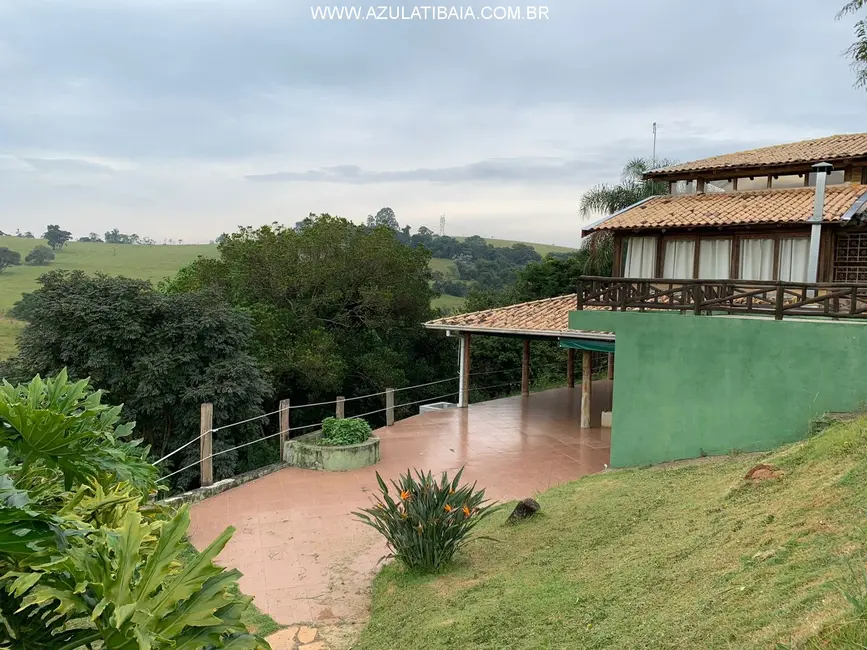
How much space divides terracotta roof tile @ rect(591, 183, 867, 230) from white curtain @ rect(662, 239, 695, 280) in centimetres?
55

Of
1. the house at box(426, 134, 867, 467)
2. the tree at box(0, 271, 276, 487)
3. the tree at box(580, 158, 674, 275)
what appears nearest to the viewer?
the house at box(426, 134, 867, 467)

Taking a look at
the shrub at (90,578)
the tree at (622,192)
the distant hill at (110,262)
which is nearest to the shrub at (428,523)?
the shrub at (90,578)

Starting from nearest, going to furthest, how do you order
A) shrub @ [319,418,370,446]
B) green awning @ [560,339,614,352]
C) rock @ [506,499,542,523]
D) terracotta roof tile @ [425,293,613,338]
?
rock @ [506,499,542,523] → shrub @ [319,418,370,446] → green awning @ [560,339,614,352] → terracotta roof tile @ [425,293,613,338]

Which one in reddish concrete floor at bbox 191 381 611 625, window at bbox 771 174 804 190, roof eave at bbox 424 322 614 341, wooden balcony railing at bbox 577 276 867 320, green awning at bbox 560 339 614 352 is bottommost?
reddish concrete floor at bbox 191 381 611 625

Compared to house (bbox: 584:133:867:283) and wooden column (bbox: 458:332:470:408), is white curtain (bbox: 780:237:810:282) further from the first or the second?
wooden column (bbox: 458:332:470:408)

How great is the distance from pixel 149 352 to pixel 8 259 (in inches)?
1864

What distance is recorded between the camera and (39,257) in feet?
187

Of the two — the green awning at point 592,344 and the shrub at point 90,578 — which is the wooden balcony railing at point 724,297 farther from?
the shrub at point 90,578

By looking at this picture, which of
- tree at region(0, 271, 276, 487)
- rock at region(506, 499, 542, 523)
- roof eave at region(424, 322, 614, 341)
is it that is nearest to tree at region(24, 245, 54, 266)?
tree at region(0, 271, 276, 487)

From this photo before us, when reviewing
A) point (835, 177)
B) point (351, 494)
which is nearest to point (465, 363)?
point (351, 494)

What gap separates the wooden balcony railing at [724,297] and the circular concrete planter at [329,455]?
416 centimetres

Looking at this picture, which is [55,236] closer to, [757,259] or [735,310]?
[757,259]

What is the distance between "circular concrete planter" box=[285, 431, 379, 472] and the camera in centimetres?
1009

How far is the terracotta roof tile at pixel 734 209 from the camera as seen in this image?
35.8ft
